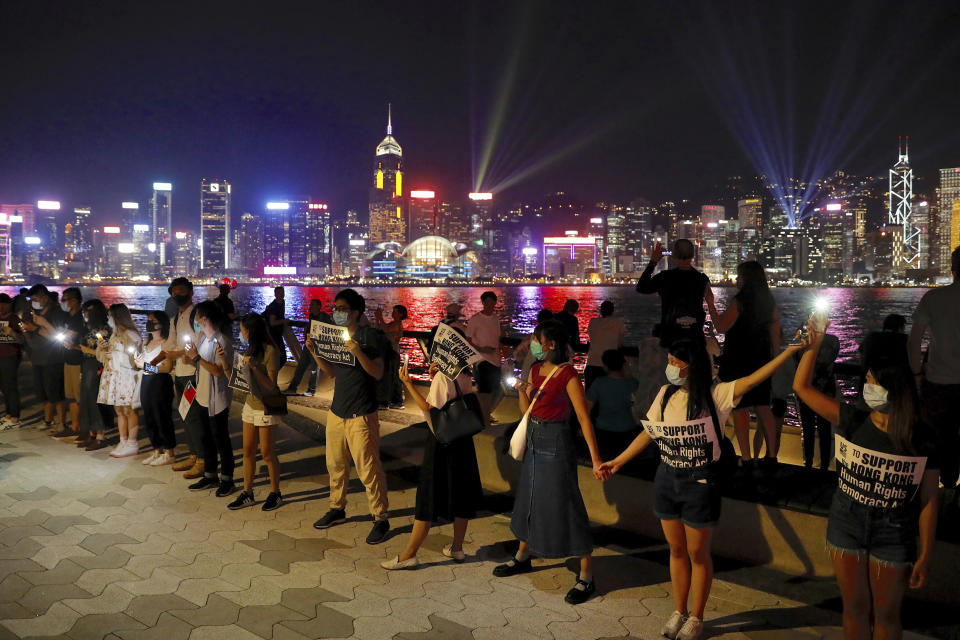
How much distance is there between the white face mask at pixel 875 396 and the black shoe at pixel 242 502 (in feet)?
19.2

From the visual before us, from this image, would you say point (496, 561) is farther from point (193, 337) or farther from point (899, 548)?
point (193, 337)

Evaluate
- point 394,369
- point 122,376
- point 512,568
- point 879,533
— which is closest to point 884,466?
point 879,533

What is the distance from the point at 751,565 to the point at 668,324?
7.28ft

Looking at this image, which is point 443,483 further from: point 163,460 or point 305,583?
point 163,460

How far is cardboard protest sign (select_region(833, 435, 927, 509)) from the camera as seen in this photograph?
11.8 ft

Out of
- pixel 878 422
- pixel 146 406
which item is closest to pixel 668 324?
pixel 878 422

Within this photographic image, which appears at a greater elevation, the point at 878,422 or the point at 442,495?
the point at 878,422

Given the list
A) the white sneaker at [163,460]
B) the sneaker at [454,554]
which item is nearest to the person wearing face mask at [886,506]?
the sneaker at [454,554]

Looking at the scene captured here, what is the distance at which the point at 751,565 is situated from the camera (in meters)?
5.61

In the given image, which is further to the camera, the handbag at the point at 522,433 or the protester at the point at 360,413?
the protester at the point at 360,413

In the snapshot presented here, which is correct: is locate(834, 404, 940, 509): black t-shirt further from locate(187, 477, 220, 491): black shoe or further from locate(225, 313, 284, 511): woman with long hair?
locate(187, 477, 220, 491): black shoe

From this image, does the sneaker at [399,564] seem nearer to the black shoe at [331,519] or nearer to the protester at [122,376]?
the black shoe at [331,519]

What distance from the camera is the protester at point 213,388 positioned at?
7.64 meters

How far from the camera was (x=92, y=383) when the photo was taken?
389 inches
